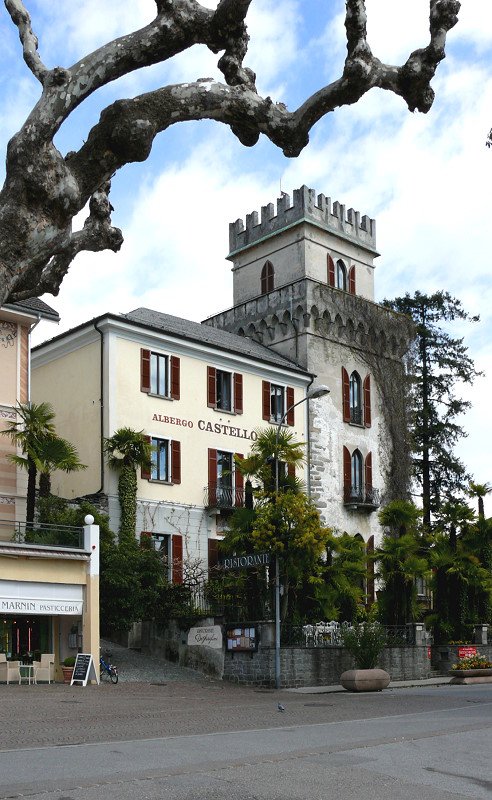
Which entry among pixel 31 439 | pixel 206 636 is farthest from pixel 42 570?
pixel 206 636

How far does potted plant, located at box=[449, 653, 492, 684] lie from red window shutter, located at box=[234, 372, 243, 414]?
1223cm

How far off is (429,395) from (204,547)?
24.0m

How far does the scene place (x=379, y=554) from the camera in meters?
34.9

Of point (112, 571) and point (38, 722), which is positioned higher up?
point (112, 571)

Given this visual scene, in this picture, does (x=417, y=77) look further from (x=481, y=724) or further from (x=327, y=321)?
(x=327, y=321)

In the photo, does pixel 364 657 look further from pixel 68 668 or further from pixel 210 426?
pixel 210 426

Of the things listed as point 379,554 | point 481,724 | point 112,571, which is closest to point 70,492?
point 112,571

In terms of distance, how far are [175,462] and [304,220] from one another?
14.7 metres

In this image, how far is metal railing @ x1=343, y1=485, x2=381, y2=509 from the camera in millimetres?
42688

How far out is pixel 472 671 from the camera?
3303 cm

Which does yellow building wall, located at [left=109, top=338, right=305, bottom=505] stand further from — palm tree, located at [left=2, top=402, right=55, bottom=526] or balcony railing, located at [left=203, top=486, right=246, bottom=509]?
palm tree, located at [left=2, top=402, right=55, bottom=526]

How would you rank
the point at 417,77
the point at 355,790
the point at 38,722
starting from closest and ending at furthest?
the point at 417,77 → the point at 355,790 → the point at 38,722

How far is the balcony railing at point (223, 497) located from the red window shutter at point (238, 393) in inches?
128

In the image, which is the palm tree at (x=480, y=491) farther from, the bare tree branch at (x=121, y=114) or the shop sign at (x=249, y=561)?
the bare tree branch at (x=121, y=114)
